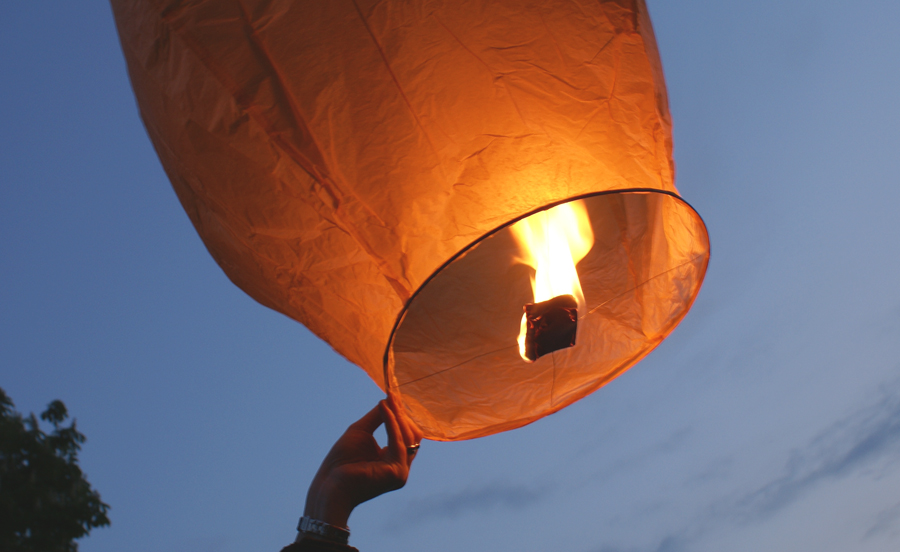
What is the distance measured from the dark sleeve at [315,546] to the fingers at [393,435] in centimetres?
19

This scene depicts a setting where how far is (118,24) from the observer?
0.86 meters

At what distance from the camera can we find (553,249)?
3.24 ft

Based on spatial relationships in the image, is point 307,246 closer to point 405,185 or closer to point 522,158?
point 405,185

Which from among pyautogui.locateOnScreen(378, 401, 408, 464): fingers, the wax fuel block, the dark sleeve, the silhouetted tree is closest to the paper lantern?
the wax fuel block

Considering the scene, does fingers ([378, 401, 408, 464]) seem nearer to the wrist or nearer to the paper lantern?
the wrist

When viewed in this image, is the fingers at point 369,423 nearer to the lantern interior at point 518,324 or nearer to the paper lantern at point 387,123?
the lantern interior at point 518,324

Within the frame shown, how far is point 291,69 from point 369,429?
2.58 ft

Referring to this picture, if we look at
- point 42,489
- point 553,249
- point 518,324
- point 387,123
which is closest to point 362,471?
point 518,324

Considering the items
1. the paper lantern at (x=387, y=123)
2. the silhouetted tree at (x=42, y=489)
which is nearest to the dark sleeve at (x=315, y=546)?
the paper lantern at (x=387, y=123)

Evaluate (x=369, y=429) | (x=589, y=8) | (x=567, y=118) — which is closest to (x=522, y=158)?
(x=567, y=118)

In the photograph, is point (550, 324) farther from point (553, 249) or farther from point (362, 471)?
point (362, 471)

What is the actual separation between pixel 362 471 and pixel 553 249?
0.57 m

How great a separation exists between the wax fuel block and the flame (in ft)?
0.07

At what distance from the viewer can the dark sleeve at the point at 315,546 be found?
1.02 m
